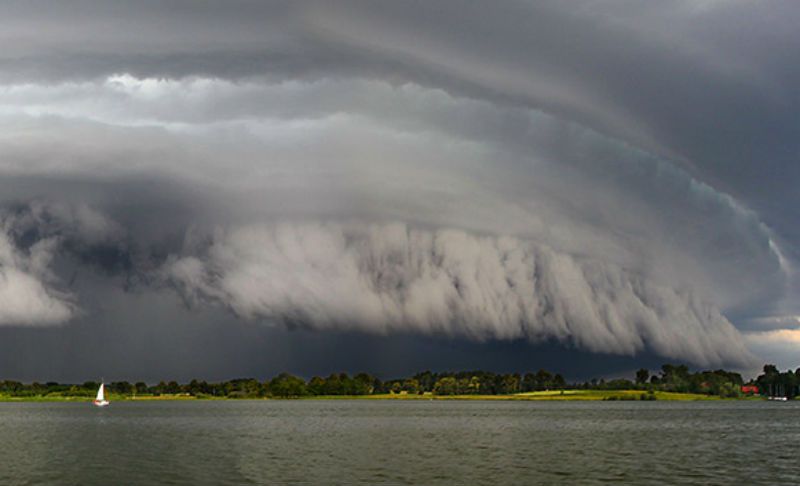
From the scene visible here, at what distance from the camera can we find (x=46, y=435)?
513 feet

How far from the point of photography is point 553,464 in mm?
93812

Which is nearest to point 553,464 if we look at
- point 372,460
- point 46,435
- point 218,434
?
point 372,460

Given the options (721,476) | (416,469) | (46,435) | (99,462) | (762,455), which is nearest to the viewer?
(721,476)

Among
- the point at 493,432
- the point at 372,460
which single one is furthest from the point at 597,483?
the point at 493,432

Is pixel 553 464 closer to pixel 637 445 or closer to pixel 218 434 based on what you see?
pixel 637 445

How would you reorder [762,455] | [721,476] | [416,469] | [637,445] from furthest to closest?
[637,445], [762,455], [416,469], [721,476]

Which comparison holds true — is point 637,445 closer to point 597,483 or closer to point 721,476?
point 721,476

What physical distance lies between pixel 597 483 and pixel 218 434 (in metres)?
101

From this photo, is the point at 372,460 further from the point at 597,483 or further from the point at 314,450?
the point at 597,483

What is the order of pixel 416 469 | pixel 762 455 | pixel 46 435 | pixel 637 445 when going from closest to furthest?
pixel 416 469 → pixel 762 455 → pixel 637 445 → pixel 46 435

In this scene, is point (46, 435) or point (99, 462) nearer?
point (99, 462)

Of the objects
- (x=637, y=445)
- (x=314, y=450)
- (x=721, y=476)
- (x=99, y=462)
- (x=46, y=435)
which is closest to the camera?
(x=721, y=476)

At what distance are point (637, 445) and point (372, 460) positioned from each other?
48.5 m

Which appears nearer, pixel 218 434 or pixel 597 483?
pixel 597 483
